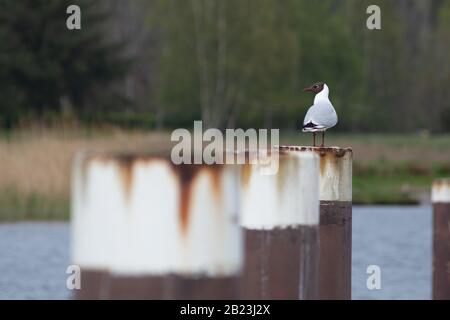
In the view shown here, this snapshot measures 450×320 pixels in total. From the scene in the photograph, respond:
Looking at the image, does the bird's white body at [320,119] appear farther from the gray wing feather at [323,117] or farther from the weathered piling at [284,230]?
the weathered piling at [284,230]

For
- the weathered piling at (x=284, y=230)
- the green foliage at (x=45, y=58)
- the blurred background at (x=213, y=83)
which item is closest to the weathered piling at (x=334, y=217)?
the weathered piling at (x=284, y=230)

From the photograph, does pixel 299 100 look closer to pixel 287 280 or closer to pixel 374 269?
pixel 374 269

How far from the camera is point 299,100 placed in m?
67.6

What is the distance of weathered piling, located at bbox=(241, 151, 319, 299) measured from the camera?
6.09 m

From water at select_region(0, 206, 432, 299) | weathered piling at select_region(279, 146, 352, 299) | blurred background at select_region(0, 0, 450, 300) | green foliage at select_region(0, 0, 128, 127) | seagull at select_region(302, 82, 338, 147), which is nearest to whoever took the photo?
weathered piling at select_region(279, 146, 352, 299)

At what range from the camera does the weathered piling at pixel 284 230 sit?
20.0ft

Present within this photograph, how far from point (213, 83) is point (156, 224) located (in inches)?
2315

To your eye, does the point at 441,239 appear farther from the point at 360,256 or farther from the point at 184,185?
the point at 360,256

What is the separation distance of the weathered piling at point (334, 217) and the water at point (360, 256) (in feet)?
20.4

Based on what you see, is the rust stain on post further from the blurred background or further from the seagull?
the blurred background

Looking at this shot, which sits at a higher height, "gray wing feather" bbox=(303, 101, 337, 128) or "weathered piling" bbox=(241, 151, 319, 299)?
"gray wing feather" bbox=(303, 101, 337, 128)

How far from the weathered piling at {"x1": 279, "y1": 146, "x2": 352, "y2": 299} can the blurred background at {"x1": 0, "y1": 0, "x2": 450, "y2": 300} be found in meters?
12.3

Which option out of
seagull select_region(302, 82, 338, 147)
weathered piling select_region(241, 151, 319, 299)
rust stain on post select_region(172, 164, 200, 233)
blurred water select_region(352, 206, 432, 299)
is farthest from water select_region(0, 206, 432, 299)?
rust stain on post select_region(172, 164, 200, 233)
